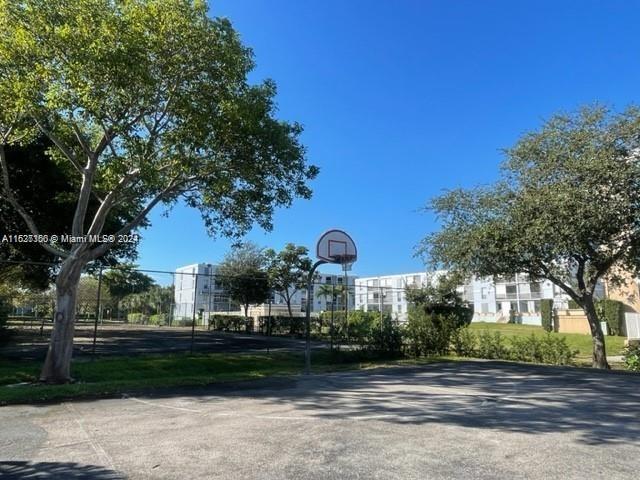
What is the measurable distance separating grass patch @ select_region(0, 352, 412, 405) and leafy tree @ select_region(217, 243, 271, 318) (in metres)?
14.4

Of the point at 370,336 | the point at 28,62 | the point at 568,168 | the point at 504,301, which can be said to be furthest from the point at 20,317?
the point at 504,301

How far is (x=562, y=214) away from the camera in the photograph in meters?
14.2

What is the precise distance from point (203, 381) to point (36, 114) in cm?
702

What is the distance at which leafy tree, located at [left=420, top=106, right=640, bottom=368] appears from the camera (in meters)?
14.2

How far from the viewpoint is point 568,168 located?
14.9 m

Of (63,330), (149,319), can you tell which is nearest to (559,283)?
(63,330)

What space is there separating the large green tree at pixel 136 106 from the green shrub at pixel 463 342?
9315mm

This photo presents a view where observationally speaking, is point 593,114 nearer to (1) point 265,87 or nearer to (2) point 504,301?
(1) point 265,87

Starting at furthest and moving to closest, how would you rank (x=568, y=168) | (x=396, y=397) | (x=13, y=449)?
(x=568, y=168)
(x=396, y=397)
(x=13, y=449)

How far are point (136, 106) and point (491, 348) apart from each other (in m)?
14.6

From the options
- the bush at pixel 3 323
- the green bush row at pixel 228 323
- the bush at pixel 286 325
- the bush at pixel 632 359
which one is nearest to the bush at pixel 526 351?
the bush at pixel 632 359

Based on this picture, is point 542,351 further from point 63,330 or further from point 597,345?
point 63,330

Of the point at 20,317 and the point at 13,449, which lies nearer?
the point at 13,449

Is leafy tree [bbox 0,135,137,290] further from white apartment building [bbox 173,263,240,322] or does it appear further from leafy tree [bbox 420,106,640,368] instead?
leafy tree [bbox 420,106,640,368]
